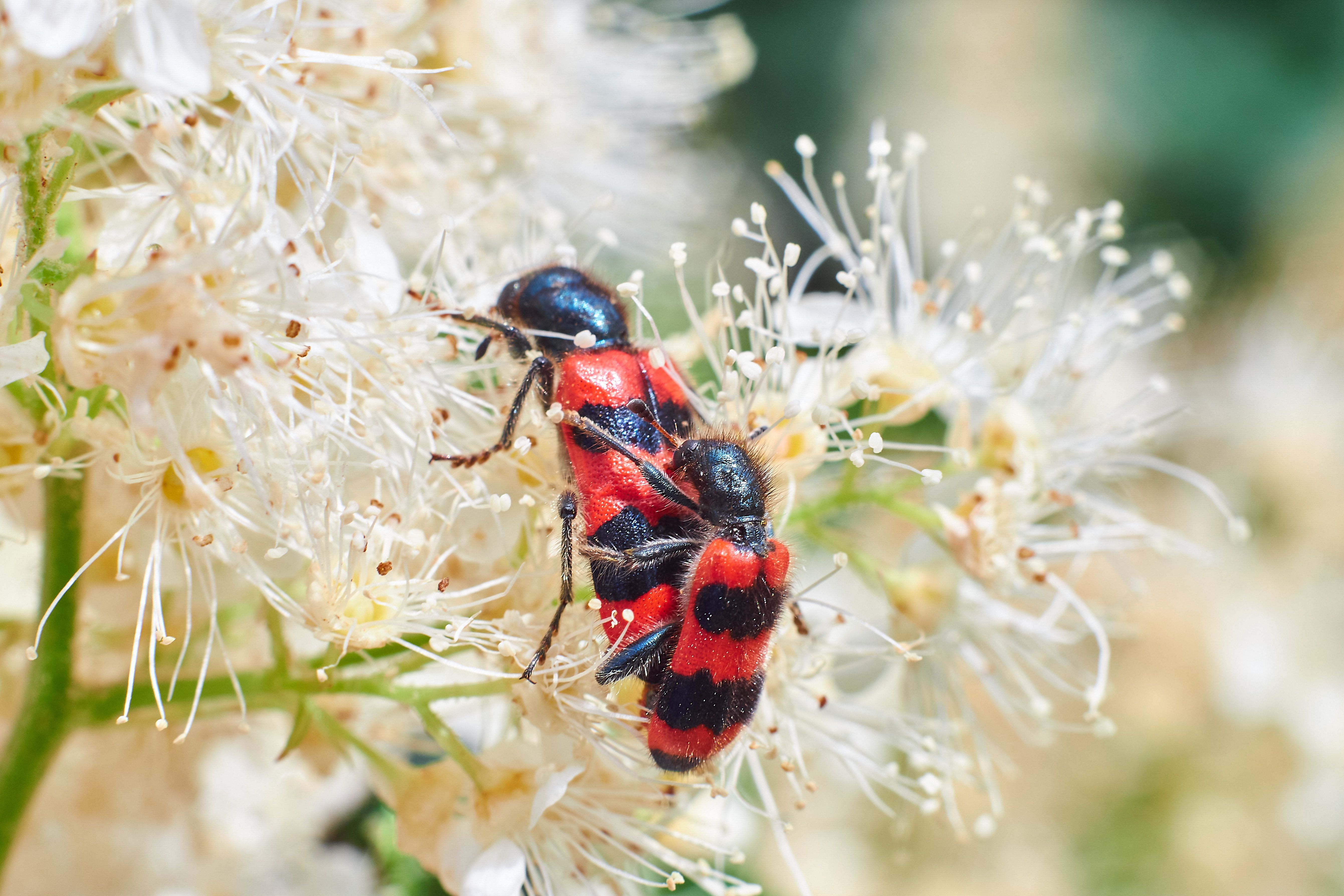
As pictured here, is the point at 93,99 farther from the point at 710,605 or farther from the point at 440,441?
the point at 710,605

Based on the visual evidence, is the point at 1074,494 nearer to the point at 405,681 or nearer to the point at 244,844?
the point at 405,681

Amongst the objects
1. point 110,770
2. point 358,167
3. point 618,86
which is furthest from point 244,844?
point 618,86

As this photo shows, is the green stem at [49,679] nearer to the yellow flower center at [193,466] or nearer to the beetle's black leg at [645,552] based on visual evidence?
the yellow flower center at [193,466]

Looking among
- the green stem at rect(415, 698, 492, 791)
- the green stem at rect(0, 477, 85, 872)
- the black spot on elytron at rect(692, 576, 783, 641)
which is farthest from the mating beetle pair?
the green stem at rect(0, 477, 85, 872)

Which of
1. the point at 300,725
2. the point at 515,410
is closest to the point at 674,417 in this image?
the point at 515,410

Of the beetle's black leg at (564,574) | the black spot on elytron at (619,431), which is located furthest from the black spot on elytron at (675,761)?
the black spot on elytron at (619,431)

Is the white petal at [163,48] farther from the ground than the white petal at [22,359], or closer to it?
farther from the ground

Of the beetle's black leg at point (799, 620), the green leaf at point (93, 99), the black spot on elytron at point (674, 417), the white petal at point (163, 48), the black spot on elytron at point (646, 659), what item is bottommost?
the beetle's black leg at point (799, 620)
